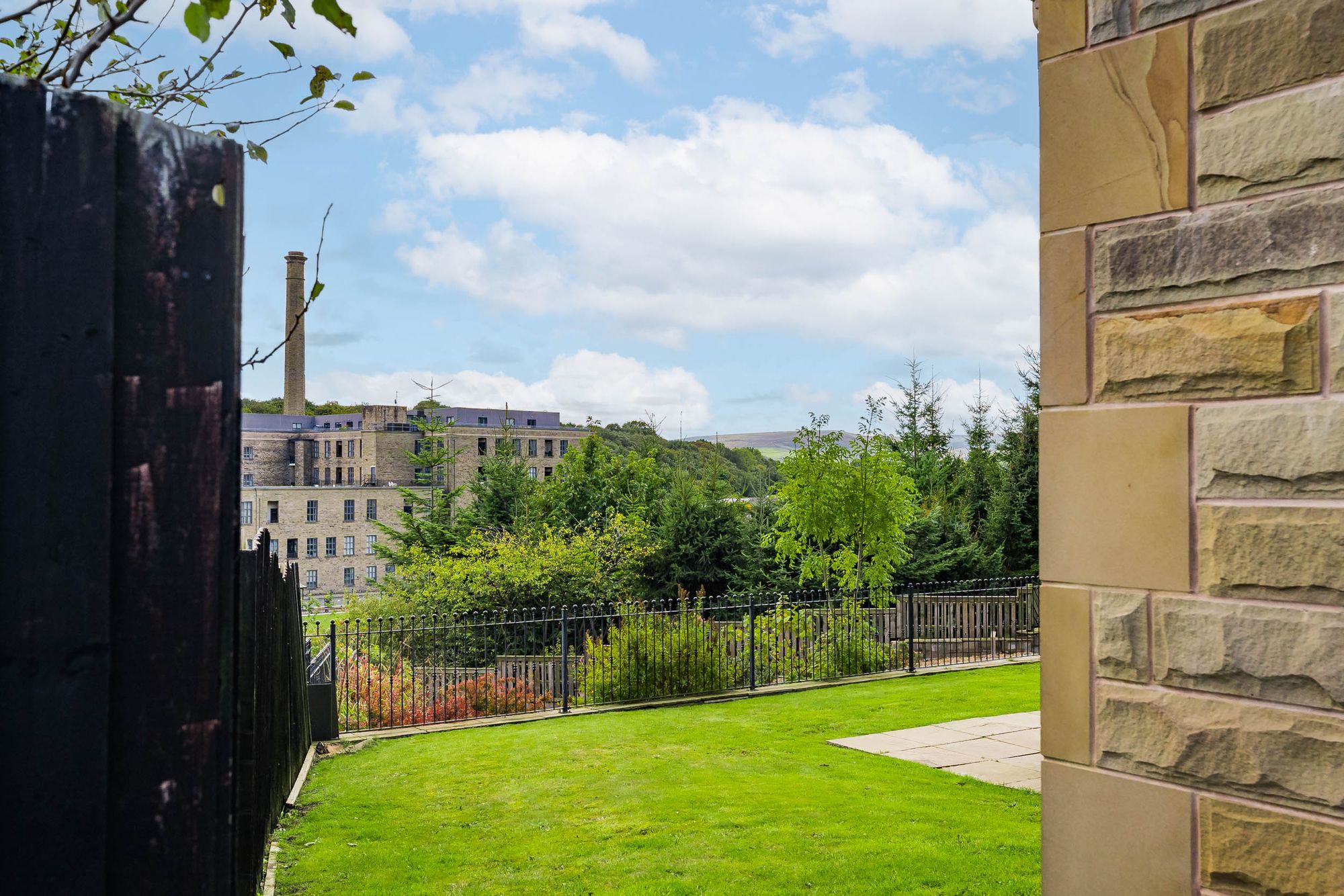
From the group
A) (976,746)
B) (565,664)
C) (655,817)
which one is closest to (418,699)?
(565,664)

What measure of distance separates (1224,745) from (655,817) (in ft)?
18.3

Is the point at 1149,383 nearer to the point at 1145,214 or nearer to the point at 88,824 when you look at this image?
the point at 1145,214

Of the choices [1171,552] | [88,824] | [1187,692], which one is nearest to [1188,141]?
[1171,552]

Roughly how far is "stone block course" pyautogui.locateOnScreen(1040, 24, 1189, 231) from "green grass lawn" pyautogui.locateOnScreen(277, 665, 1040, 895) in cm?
432

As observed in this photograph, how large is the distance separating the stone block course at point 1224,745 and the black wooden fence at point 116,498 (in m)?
1.76

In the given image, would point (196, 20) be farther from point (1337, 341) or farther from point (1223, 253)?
point (1337, 341)

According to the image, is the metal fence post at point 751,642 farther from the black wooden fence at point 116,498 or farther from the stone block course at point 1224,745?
the black wooden fence at point 116,498

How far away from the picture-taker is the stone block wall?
1.75 metres

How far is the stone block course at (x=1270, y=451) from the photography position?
1726 millimetres

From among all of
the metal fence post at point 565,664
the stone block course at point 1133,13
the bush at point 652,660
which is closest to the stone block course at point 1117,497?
the stone block course at point 1133,13

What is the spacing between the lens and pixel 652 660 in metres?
12.9

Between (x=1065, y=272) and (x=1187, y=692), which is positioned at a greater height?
(x=1065, y=272)

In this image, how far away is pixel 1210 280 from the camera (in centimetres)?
190

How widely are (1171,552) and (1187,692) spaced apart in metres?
0.28
